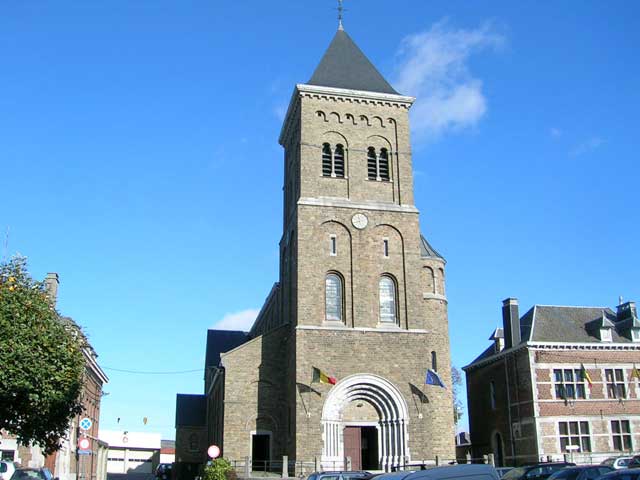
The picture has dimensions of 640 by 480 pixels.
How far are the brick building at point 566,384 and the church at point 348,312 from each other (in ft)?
15.5

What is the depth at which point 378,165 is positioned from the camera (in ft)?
116

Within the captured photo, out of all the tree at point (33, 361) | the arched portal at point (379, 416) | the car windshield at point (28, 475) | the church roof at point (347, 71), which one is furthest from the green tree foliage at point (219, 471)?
the church roof at point (347, 71)

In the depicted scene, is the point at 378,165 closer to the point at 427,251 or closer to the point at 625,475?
the point at 427,251

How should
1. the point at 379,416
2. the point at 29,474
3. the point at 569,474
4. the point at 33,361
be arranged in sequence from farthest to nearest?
1. the point at 379,416
2. the point at 29,474
3. the point at 33,361
4. the point at 569,474

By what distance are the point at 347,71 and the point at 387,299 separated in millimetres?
13084

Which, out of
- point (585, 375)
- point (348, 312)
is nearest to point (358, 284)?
point (348, 312)

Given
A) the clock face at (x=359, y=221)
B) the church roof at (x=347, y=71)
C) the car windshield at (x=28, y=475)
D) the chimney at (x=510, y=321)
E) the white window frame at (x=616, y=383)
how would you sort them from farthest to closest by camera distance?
the chimney at (x=510, y=321) → the church roof at (x=347, y=71) → the white window frame at (x=616, y=383) → the clock face at (x=359, y=221) → the car windshield at (x=28, y=475)

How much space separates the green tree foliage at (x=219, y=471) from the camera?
25.0 metres

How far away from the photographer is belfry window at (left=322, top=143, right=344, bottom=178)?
1366 inches

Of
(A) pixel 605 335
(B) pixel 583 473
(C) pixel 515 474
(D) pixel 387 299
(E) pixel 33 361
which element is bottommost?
(C) pixel 515 474

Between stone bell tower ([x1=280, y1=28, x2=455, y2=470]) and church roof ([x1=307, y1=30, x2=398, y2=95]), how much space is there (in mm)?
93

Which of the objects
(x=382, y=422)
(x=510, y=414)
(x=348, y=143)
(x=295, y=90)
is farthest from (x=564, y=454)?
(x=295, y=90)

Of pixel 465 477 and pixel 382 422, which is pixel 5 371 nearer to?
pixel 465 477

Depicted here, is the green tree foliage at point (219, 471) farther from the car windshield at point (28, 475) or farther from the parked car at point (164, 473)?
the parked car at point (164, 473)
